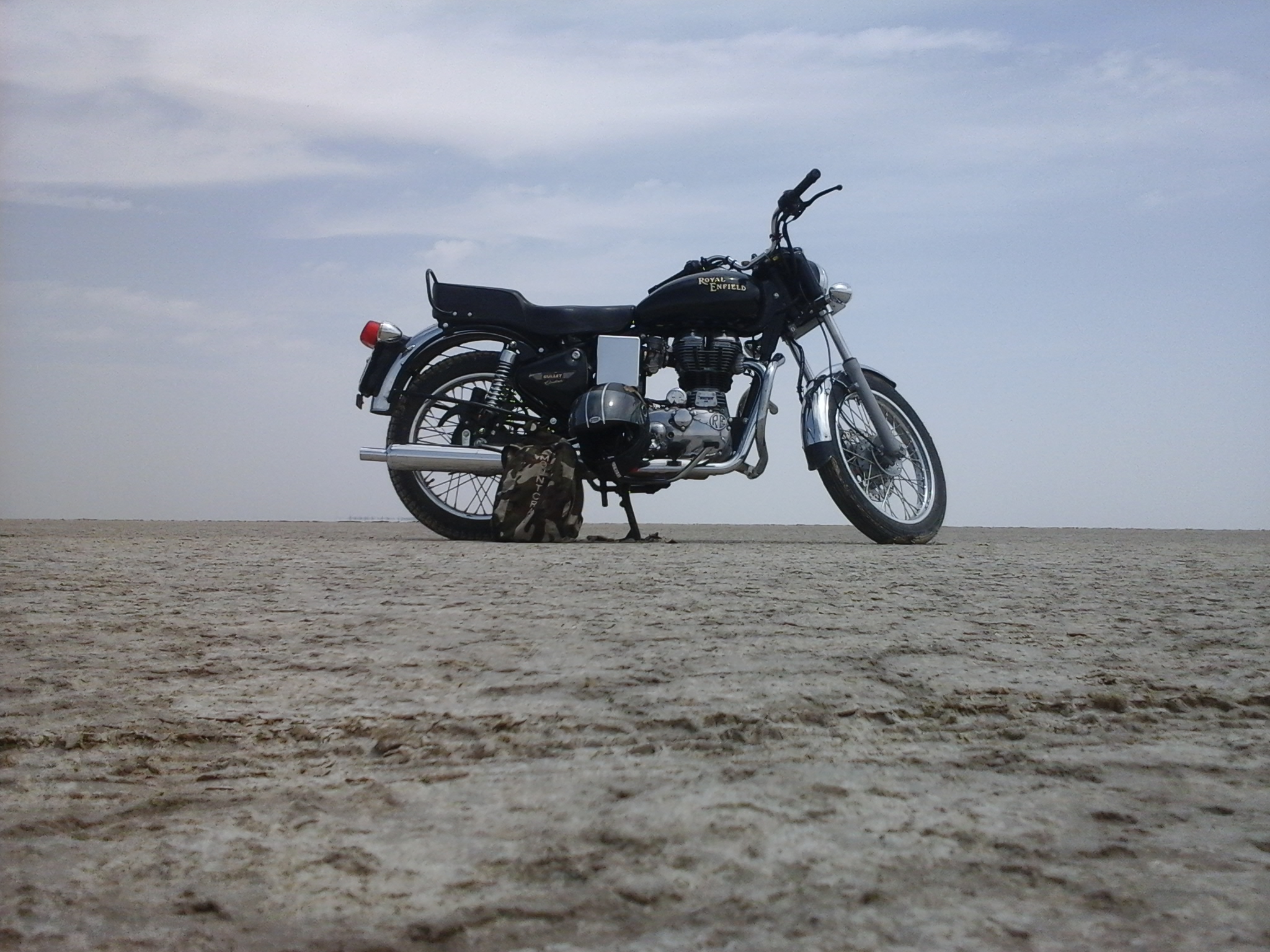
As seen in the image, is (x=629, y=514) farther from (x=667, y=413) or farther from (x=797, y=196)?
(x=797, y=196)

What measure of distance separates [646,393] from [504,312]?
0.84 meters

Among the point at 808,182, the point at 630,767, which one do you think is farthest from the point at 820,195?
the point at 630,767

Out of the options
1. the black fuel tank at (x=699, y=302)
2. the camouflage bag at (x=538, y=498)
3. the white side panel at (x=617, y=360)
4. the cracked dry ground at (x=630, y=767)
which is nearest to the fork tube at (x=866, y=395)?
the black fuel tank at (x=699, y=302)

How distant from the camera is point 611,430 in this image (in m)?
5.46

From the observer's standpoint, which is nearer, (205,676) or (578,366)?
(205,676)

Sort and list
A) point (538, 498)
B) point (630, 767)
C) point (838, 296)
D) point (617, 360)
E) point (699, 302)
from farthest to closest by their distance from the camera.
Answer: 1. point (838, 296)
2. point (699, 302)
3. point (617, 360)
4. point (538, 498)
5. point (630, 767)

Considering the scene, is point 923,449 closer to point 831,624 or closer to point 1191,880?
point 831,624

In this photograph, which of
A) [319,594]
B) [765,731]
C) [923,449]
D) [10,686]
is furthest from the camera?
[923,449]

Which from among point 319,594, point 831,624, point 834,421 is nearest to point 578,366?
point 834,421

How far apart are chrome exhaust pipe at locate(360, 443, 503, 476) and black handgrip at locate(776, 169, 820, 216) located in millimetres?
2034

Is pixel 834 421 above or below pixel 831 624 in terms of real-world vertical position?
above

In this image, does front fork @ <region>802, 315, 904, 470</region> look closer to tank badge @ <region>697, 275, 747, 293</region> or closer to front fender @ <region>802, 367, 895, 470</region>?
front fender @ <region>802, 367, 895, 470</region>

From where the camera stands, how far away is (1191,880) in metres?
1.19

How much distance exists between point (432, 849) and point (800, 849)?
0.41m
